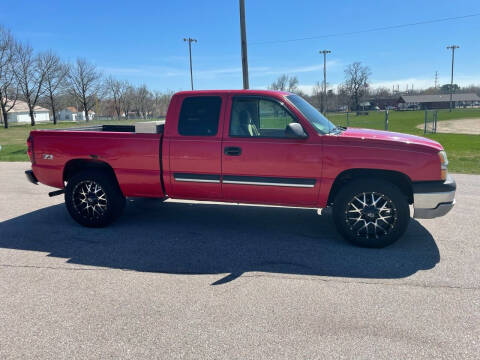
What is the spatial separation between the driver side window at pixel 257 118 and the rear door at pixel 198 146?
21 cm

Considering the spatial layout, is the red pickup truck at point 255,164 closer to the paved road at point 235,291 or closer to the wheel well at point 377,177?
the wheel well at point 377,177

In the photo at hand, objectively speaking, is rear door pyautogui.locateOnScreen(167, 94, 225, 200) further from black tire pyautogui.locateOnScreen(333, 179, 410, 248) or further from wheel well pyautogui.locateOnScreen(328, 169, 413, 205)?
black tire pyautogui.locateOnScreen(333, 179, 410, 248)

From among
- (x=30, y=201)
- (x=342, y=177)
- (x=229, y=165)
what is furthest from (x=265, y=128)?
(x=30, y=201)

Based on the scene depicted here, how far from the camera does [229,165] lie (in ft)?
15.9

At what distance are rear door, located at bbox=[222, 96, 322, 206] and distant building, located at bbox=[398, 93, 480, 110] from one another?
119 meters

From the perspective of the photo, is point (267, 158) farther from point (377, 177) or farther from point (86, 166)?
point (86, 166)

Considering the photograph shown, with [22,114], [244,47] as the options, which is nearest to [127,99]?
[22,114]

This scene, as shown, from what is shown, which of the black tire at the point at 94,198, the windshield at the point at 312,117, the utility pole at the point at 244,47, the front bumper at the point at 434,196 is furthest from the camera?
the utility pole at the point at 244,47

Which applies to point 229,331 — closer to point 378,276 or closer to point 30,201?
point 378,276

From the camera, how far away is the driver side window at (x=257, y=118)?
4852 mm

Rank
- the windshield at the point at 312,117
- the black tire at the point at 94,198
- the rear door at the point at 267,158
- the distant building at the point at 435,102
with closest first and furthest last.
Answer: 1. the rear door at the point at 267,158
2. the windshield at the point at 312,117
3. the black tire at the point at 94,198
4. the distant building at the point at 435,102

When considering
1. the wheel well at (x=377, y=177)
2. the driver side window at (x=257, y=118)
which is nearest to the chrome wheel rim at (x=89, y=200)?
the driver side window at (x=257, y=118)

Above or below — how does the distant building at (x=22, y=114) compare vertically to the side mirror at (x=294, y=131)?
above

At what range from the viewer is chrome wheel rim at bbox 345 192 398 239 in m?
4.49
